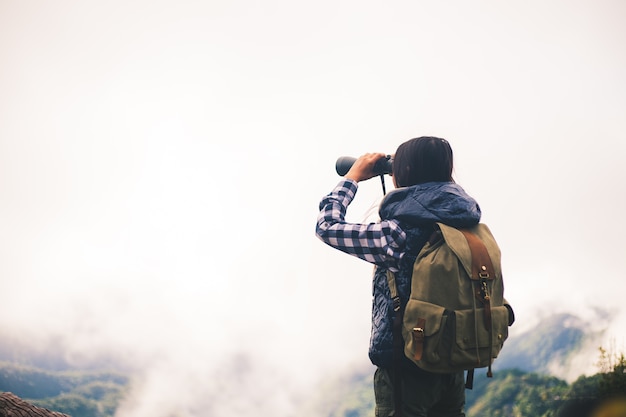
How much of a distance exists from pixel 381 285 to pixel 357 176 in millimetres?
495

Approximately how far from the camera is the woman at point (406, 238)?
1.78 m

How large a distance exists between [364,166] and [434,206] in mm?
440

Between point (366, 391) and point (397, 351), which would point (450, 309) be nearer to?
point (397, 351)

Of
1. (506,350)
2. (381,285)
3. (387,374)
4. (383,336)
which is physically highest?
(506,350)

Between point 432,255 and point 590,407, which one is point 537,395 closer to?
point 590,407

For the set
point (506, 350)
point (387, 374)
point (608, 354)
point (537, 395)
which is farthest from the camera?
point (506, 350)

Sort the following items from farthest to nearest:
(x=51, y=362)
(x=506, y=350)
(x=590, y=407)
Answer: (x=51, y=362) < (x=506, y=350) < (x=590, y=407)

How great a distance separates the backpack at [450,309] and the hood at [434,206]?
54 millimetres

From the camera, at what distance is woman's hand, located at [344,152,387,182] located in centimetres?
212

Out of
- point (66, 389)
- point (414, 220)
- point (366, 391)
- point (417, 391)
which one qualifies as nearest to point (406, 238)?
point (414, 220)

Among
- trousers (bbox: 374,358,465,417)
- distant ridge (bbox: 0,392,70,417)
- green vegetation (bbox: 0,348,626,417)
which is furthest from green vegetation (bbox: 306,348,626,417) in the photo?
distant ridge (bbox: 0,392,70,417)

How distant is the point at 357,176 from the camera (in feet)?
6.91

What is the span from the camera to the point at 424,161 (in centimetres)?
192

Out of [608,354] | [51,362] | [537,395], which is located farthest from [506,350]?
[51,362]
